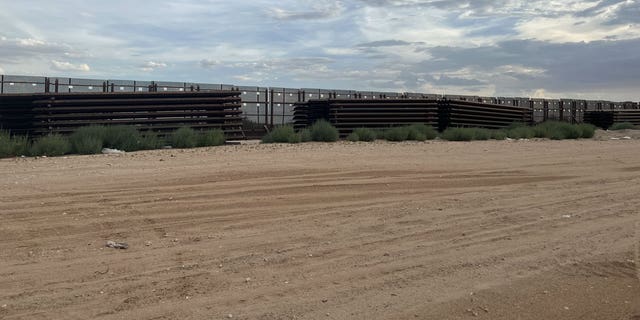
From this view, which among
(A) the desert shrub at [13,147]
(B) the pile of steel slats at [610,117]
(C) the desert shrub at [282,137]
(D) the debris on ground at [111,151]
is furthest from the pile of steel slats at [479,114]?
(A) the desert shrub at [13,147]

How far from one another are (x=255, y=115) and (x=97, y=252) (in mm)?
31185

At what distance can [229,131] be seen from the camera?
24.1m

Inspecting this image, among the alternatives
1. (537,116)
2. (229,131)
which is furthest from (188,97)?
(537,116)

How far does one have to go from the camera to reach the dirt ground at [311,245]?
17.6 feet

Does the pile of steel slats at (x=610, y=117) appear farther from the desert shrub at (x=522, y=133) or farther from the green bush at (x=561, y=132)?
the desert shrub at (x=522, y=133)

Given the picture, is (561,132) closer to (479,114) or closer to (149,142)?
(479,114)

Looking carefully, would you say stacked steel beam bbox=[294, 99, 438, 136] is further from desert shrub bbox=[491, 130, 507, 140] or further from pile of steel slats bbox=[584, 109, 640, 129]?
pile of steel slats bbox=[584, 109, 640, 129]

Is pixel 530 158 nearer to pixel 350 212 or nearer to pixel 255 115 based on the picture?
pixel 350 212

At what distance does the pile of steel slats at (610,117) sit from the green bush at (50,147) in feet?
157

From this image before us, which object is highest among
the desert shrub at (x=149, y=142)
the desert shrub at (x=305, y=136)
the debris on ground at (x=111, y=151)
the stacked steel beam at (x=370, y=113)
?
the stacked steel beam at (x=370, y=113)

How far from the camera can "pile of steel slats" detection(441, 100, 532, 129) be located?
1350 inches

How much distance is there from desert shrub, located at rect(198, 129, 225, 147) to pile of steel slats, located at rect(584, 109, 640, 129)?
41984 mm

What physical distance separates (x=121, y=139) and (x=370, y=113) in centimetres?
1466

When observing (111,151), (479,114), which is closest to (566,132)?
(479,114)
